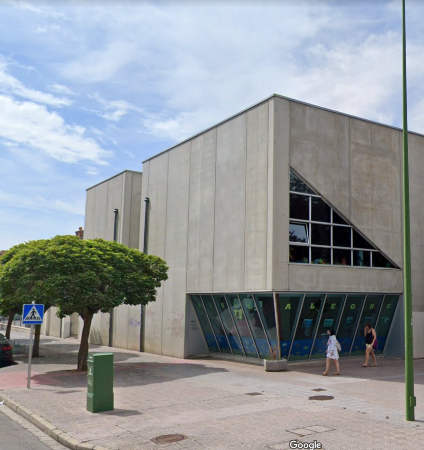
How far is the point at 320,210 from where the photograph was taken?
64.1 feet

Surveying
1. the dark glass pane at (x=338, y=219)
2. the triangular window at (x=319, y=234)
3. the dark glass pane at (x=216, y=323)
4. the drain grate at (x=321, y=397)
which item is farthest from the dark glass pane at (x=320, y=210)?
the drain grate at (x=321, y=397)

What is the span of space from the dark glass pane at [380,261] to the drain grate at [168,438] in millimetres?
14007

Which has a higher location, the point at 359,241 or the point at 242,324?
the point at 359,241

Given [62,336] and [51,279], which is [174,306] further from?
[62,336]

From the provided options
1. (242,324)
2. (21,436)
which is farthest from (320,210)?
(21,436)

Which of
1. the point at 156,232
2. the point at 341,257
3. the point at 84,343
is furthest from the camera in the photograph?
the point at 156,232

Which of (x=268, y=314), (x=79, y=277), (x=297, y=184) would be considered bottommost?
(x=268, y=314)

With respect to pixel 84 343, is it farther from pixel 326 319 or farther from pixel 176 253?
pixel 326 319

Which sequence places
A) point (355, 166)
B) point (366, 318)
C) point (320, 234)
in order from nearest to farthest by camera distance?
1. point (320, 234)
2. point (355, 166)
3. point (366, 318)

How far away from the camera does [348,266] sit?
19.8m

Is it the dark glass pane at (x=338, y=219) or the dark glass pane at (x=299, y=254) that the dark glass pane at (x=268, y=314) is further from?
the dark glass pane at (x=338, y=219)

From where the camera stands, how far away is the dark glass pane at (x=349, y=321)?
2056 centimetres

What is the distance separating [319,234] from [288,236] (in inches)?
67.6

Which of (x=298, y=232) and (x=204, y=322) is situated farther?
(x=204, y=322)
